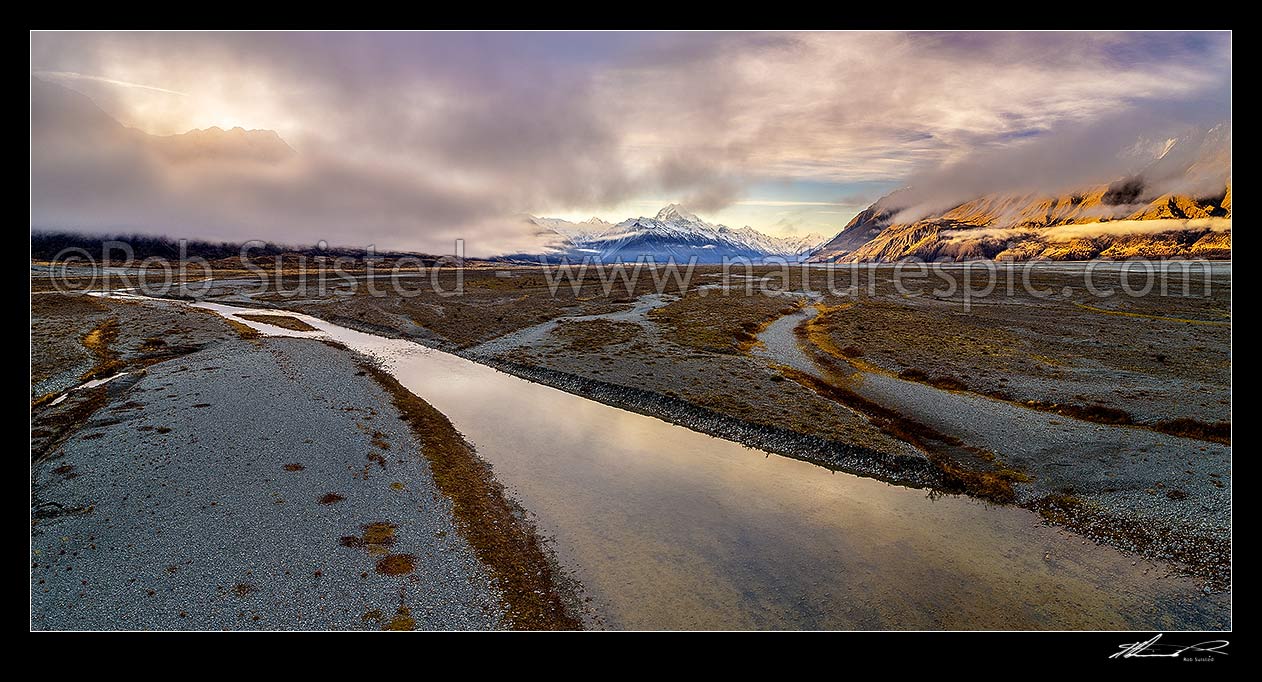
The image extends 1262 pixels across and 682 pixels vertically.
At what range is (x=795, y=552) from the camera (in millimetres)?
15234

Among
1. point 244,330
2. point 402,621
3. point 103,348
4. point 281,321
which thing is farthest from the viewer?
point 281,321

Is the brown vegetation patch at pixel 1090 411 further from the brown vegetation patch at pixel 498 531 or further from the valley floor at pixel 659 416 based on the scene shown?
the brown vegetation patch at pixel 498 531

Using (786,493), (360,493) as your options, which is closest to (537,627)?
(360,493)

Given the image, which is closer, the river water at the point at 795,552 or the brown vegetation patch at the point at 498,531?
the brown vegetation patch at the point at 498,531

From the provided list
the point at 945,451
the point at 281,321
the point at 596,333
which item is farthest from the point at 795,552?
the point at 281,321

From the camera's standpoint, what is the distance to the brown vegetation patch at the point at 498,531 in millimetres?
12727

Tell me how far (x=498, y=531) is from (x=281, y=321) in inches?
2447
